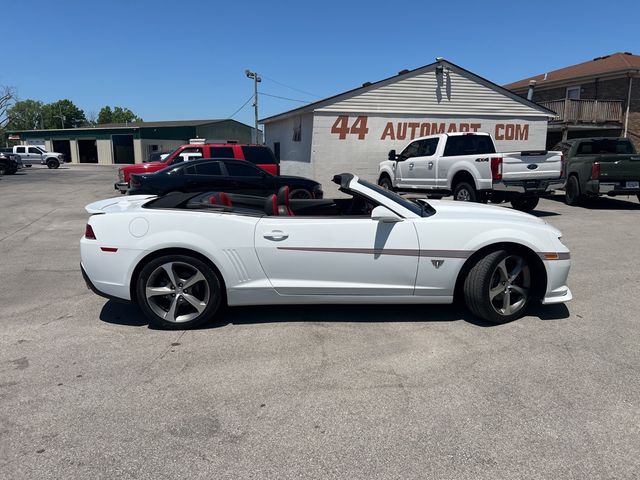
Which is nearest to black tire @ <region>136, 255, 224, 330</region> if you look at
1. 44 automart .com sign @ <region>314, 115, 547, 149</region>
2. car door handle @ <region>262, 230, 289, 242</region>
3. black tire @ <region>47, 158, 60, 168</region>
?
car door handle @ <region>262, 230, 289, 242</region>

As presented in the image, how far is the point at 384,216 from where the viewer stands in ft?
13.9

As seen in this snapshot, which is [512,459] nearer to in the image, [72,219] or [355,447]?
[355,447]

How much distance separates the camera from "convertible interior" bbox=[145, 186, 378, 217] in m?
4.55

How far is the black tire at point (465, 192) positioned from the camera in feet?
37.5

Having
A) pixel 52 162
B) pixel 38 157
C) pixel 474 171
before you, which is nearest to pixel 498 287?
pixel 474 171

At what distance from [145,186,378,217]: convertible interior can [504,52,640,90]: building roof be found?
28.3 m

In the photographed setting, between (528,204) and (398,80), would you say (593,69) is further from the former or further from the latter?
(528,204)

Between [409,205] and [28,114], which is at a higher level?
[28,114]

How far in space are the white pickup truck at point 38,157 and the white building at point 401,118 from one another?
32.5 metres

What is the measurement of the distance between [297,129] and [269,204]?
1774cm

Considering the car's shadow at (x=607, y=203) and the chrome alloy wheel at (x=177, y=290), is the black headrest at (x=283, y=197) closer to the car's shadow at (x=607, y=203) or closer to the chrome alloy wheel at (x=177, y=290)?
the chrome alloy wheel at (x=177, y=290)

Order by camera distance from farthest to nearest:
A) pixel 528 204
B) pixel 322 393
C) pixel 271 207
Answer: pixel 528 204 < pixel 271 207 < pixel 322 393

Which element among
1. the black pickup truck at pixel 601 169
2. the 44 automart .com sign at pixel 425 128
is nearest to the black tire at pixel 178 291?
the black pickup truck at pixel 601 169

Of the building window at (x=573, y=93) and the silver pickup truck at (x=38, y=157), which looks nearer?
the building window at (x=573, y=93)
